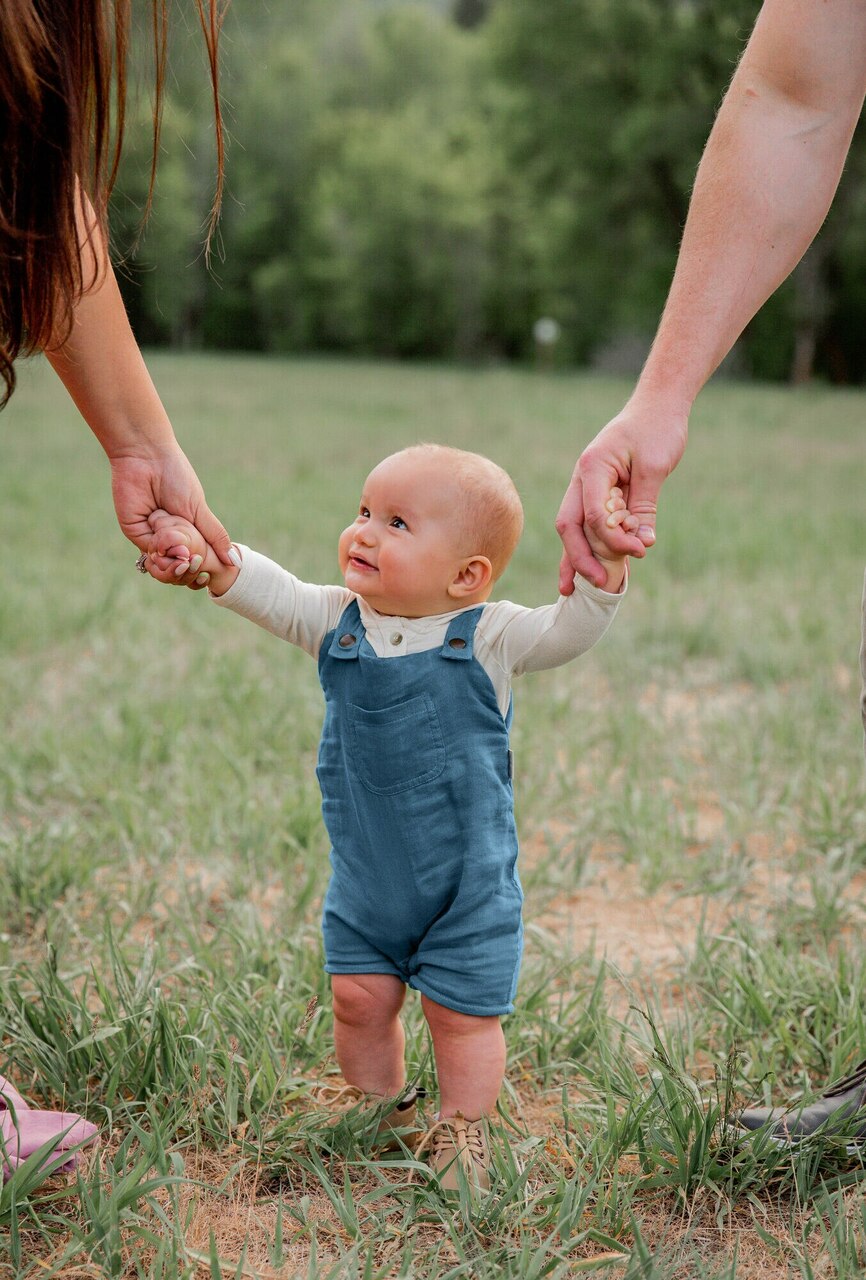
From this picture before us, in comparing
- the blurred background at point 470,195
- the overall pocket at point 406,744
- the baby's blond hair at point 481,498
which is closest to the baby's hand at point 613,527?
the baby's blond hair at point 481,498

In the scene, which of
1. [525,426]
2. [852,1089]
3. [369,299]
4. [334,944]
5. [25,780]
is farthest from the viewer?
[369,299]

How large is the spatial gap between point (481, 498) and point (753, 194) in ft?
1.99

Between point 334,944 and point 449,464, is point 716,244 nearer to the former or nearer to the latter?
point 449,464

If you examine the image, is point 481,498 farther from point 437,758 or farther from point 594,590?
point 437,758

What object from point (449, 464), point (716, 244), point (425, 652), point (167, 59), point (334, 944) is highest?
point (167, 59)

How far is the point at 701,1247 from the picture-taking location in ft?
5.82

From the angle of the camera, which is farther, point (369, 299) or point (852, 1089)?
point (369, 299)

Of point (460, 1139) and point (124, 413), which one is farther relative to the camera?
point (124, 413)

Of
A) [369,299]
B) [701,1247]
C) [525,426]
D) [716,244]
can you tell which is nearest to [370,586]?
[716,244]

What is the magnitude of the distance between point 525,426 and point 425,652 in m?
12.0

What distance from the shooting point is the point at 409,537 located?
1781 mm

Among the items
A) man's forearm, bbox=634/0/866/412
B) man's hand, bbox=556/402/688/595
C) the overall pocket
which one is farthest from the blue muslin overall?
man's forearm, bbox=634/0/866/412

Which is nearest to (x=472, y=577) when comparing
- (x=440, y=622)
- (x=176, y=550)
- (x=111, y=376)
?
(x=440, y=622)

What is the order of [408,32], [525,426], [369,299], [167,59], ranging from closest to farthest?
[167,59] < [525,426] < [369,299] < [408,32]
